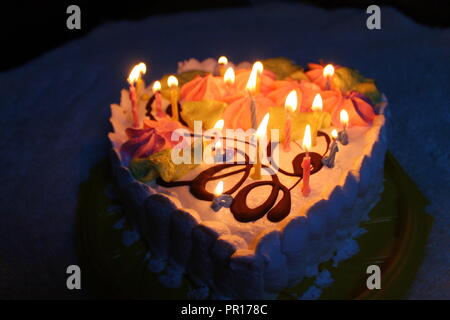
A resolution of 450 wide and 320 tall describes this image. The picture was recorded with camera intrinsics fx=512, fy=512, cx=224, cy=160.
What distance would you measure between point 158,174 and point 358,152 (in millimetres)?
1175

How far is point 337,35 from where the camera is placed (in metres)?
5.25

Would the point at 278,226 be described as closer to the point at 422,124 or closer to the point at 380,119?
the point at 380,119

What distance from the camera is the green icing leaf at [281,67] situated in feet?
12.0

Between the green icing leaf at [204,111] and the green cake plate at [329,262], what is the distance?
736mm

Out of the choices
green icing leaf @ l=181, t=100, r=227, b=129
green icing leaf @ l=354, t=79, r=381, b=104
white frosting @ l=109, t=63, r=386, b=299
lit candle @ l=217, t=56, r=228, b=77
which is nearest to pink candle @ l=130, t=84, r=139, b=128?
white frosting @ l=109, t=63, r=386, b=299

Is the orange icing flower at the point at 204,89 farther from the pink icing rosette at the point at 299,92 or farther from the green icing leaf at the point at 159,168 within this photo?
the green icing leaf at the point at 159,168

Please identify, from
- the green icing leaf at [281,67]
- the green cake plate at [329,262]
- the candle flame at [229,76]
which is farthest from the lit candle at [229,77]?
the green cake plate at [329,262]

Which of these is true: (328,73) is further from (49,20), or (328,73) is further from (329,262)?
(49,20)

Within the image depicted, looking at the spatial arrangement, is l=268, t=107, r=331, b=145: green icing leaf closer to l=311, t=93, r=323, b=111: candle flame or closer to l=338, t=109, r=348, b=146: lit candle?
l=311, t=93, r=323, b=111: candle flame

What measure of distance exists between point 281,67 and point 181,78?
73 centimetres

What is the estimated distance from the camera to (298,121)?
314cm

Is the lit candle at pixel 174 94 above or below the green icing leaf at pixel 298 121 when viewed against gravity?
above

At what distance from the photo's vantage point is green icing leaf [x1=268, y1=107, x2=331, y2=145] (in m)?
3.12

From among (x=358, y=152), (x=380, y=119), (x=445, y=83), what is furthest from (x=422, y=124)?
(x=358, y=152)
